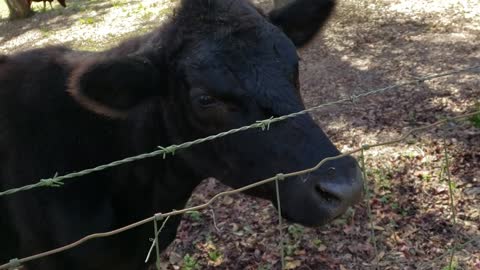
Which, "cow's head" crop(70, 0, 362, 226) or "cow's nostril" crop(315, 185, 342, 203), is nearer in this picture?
"cow's nostril" crop(315, 185, 342, 203)

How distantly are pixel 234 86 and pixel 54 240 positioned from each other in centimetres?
185

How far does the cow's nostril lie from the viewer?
265 centimetres

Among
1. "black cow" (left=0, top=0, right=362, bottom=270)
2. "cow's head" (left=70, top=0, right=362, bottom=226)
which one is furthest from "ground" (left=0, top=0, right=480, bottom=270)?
"black cow" (left=0, top=0, right=362, bottom=270)

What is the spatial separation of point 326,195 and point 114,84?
1.52m

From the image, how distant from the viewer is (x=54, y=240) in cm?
372

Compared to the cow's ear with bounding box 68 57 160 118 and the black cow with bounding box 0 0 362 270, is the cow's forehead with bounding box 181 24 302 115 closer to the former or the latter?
the black cow with bounding box 0 0 362 270

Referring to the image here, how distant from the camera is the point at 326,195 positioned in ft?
8.87

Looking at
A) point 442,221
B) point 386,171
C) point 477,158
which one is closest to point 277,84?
point 442,221

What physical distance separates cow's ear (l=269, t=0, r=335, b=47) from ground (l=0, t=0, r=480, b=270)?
21 centimetres

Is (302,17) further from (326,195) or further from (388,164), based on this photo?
(388,164)

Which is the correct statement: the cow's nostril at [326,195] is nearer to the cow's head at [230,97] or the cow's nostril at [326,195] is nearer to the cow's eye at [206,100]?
the cow's head at [230,97]

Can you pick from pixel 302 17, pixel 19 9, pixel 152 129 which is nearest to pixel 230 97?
pixel 152 129

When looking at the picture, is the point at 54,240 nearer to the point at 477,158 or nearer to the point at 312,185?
the point at 312,185

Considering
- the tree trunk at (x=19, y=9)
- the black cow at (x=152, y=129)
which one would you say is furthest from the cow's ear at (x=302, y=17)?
the tree trunk at (x=19, y=9)
